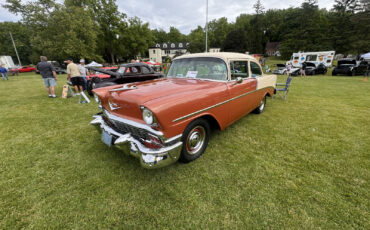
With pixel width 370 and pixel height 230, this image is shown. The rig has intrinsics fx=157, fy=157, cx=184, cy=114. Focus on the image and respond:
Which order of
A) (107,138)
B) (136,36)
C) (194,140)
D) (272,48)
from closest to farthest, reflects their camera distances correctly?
(107,138) → (194,140) → (136,36) → (272,48)

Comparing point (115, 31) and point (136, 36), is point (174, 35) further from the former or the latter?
point (115, 31)

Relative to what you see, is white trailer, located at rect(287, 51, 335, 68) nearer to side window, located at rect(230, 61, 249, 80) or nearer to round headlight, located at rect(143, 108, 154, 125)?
side window, located at rect(230, 61, 249, 80)

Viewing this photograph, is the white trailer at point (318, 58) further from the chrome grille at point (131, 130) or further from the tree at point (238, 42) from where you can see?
the tree at point (238, 42)

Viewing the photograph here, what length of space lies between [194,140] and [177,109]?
782 millimetres

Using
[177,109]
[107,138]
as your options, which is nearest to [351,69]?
[177,109]

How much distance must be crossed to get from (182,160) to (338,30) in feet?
151

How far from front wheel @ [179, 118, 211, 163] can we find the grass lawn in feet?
0.52

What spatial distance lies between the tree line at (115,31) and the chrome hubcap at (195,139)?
90.6ft

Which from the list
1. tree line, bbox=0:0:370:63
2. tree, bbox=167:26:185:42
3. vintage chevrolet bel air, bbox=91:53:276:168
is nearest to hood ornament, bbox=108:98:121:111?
vintage chevrolet bel air, bbox=91:53:276:168

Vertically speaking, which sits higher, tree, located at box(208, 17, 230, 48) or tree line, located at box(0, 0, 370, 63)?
tree, located at box(208, 17, 230, 48)

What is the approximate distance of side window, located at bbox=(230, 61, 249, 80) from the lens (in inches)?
126

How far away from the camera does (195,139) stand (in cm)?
264

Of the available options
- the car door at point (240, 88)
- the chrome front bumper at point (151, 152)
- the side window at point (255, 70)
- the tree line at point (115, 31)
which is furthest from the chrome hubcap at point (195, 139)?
the tree line at point (115, 31)

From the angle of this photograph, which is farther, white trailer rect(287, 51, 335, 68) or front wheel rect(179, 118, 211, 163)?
white trailer rect(287, 51, 335, 68)
